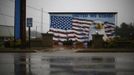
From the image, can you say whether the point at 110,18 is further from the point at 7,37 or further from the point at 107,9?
the point at 7,37

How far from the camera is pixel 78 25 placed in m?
55.7

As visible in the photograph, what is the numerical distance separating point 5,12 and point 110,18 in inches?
660

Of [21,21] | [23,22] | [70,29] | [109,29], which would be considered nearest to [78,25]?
[70,29]

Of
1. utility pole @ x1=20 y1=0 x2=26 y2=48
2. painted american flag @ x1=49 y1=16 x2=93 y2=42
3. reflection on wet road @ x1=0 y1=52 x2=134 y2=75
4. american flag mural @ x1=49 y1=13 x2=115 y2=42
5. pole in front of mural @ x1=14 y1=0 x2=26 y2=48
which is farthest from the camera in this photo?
painted american flag @ x1=49 y1=16 x2=93 y2=42

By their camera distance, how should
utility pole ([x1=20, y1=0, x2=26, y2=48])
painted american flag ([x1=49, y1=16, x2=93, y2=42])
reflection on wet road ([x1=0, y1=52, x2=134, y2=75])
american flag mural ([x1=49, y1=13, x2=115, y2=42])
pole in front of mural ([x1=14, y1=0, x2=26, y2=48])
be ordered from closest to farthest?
1. reflection on wet road ([x1=0, y1=52, x2=134, y2=75])
2. utility pole ([x1=20, y1=0, x2=26, y2=48])
3. pole in front of mural ([x1=14, y1=0, x2=26, y2=48])
4. american flag mural ([x1=49, y1=13, x2=115, y2=42])
5. painted american flag ([x1=49, y1=16, x2=93, y2=42])

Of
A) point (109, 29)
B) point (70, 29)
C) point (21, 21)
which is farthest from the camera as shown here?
point (70, 29)

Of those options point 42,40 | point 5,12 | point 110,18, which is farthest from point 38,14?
point 110,18

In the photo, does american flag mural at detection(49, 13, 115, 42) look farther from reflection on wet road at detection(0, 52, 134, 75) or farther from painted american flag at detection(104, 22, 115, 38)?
reflection on wet road at detection(0, 52, 134, 75)

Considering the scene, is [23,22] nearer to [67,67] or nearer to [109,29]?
[109,29]

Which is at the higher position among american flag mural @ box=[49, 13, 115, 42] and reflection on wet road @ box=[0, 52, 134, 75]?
american flag mural @ box=[49, 13, 115, 42]

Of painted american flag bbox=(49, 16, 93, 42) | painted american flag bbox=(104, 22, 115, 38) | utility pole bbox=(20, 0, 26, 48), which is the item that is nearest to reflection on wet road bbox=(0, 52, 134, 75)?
utility pole bbox=(20, 0, 26, 48)

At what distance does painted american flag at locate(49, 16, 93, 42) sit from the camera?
5512cm

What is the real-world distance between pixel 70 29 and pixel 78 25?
147 centimetres

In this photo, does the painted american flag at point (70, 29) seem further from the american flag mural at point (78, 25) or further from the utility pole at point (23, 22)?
the utility pole at point (23, 22)
